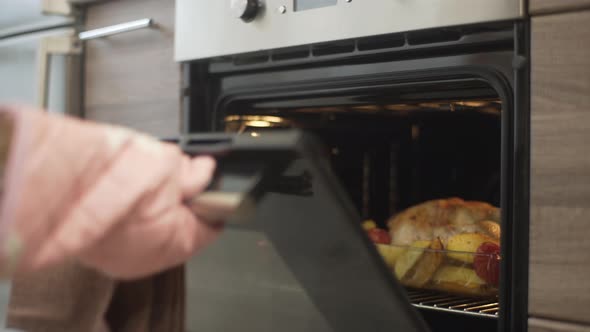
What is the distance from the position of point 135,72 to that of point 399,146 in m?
0.49

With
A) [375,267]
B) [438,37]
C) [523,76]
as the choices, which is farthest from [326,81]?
[375,267]

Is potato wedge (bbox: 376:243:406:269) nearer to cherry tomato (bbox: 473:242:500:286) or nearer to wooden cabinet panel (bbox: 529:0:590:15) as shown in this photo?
cherry tomato (bbox: 473:242:500:286)

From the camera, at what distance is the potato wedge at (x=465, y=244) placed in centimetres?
92

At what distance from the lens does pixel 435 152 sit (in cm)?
119

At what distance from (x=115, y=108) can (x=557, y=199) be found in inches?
32.0

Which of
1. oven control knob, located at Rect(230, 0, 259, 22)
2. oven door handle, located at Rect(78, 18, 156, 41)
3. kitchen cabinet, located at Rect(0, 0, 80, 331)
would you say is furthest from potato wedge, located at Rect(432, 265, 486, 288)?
kitchen cabinet, located at Rect(0, 0, 80, 331)

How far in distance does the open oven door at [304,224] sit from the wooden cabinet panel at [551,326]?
0.17m

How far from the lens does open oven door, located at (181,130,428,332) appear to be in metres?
0.49

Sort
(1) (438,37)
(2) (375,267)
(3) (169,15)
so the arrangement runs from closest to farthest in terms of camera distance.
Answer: (2) (375,267) → (1) (438,37) → (3) (169,15)

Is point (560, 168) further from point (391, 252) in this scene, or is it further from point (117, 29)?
point (117, 29)

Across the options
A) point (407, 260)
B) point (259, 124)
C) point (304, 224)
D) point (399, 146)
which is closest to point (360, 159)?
point (399, 146)

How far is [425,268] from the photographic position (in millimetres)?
952

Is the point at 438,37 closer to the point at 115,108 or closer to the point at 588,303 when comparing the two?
the point at 588,303

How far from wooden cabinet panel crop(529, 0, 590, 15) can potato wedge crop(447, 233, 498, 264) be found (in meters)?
0.33
